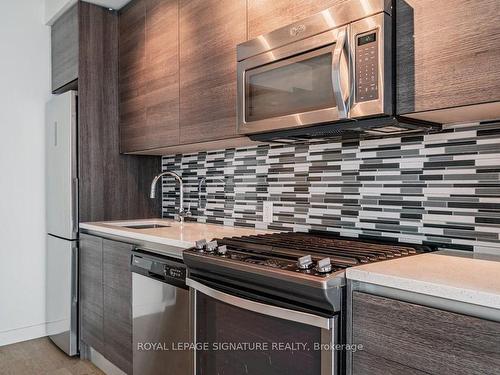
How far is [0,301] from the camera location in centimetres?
317

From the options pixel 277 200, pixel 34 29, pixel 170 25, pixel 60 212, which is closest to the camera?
pixel 277 200

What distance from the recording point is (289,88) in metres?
1.69

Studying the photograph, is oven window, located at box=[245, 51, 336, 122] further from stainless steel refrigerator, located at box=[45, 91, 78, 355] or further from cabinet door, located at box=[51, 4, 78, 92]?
→ cabinet door, located at box=[51, 4, 78, 92]

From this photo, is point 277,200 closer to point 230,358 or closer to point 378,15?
point 230,358

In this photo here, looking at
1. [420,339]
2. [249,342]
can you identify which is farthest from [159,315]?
[420,339]

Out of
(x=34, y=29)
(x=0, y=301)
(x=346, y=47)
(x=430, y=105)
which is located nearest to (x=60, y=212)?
(x=0, y=301)

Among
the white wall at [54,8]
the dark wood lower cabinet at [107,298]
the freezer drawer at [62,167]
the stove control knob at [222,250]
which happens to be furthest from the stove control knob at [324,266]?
the white wall at [54,8]

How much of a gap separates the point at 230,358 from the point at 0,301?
8.05ft

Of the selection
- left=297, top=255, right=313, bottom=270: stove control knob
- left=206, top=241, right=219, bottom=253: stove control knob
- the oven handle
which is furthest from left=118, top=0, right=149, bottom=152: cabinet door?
left=297, top=255, right=313, bottom=270: stove control knob

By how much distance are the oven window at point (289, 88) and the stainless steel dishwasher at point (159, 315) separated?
77 centimetres

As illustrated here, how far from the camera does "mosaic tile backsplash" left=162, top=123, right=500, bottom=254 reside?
4.88 ft

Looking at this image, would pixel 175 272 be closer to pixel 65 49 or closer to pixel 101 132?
pixel 101 132

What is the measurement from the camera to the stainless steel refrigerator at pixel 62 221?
2.87 meters

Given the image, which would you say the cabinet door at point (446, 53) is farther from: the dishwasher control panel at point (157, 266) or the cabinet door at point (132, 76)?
the cabinet door at point (132, 76)
